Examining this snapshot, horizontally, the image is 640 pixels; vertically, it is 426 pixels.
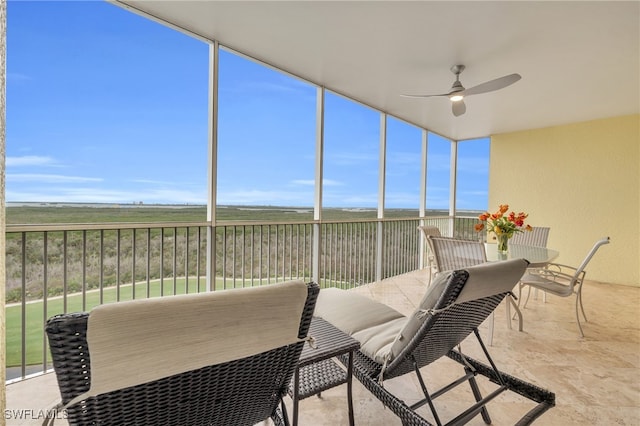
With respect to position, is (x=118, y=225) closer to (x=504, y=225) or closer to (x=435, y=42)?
(x=435, y=42)

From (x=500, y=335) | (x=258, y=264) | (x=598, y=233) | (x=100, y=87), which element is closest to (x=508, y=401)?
(x=500, y=335)

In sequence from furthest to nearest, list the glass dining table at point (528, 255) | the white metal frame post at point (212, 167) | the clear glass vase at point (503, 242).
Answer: the clear glass vase at point (503, 242)
the white metal frame post at point (212, 167)
the glass dining table at point (528, 255)

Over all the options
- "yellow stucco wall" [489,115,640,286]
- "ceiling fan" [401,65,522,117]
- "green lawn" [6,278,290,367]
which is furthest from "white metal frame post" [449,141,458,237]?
"green lawn" [6,278,290,367]

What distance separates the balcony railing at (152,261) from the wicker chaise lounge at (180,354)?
173cm

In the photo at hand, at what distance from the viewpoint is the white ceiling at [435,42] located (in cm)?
227

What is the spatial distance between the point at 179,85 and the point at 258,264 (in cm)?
212

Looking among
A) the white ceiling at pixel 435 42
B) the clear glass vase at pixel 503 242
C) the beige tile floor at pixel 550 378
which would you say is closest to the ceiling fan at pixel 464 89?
the white ceiling at pixel 435 42

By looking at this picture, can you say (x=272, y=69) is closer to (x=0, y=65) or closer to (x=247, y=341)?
(x=0, y=65)

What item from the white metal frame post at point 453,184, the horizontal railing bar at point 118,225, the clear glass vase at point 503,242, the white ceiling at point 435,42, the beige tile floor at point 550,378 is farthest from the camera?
the white metal frame post at point 453,184

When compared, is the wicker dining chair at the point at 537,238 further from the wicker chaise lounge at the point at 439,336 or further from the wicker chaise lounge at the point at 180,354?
the wicker chaise lounge at the point at 180,354

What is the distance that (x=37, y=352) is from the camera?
2143 millimetres

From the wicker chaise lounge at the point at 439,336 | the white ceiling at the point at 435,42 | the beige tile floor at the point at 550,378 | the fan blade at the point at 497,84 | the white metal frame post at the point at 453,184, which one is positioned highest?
the white ceiling at the point at 435,42

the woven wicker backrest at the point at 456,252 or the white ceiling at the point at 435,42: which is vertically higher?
the white ceiling at the point at 435,42

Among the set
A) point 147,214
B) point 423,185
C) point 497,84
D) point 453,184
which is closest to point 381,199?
point 423,185
